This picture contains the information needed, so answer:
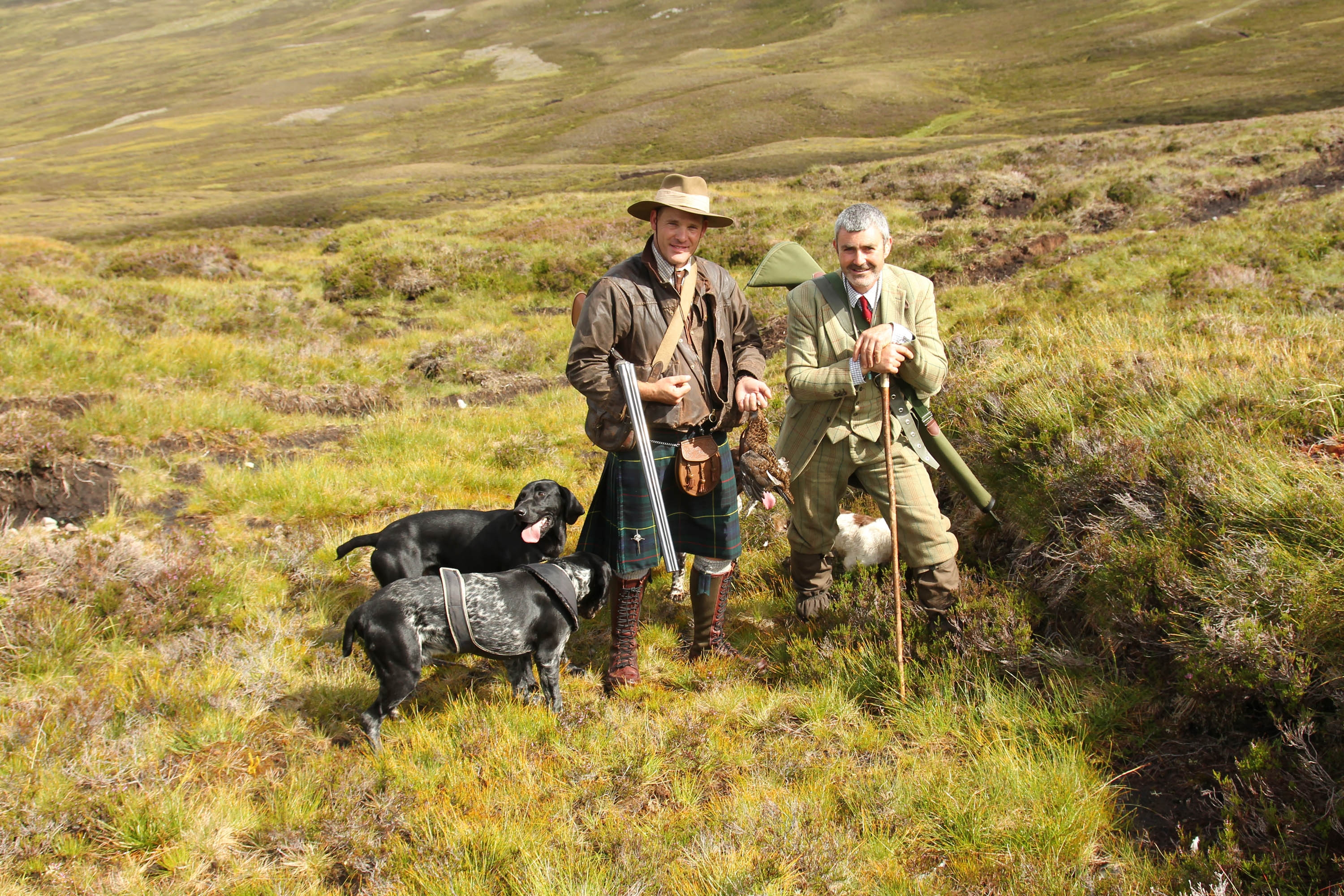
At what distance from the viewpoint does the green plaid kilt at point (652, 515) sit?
4.33 metres

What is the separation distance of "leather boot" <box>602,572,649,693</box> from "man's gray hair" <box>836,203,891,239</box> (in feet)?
7.29

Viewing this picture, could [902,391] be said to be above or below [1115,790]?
above

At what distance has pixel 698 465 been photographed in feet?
14.0

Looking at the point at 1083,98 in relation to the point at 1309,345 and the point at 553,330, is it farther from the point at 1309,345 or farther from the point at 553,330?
the point at 1309,345

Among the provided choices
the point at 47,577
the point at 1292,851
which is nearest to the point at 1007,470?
the point at 1292,851

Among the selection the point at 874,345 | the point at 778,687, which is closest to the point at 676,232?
the point at 874,345

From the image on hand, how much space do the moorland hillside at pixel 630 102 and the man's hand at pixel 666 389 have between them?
142ft

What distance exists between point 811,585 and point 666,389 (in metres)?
1.70

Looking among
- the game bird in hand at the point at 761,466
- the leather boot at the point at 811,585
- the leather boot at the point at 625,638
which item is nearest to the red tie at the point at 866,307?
the game bird in hand at the point at 761,466

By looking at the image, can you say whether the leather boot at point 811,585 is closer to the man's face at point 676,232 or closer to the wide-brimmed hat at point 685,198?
the man's face at point 676,232

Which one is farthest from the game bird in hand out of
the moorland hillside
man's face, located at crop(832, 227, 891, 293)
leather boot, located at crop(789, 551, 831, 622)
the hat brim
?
the moorland hillside

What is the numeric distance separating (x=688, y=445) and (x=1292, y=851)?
2.96 m

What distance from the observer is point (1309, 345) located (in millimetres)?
5617

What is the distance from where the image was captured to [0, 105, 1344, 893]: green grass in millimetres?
3004
